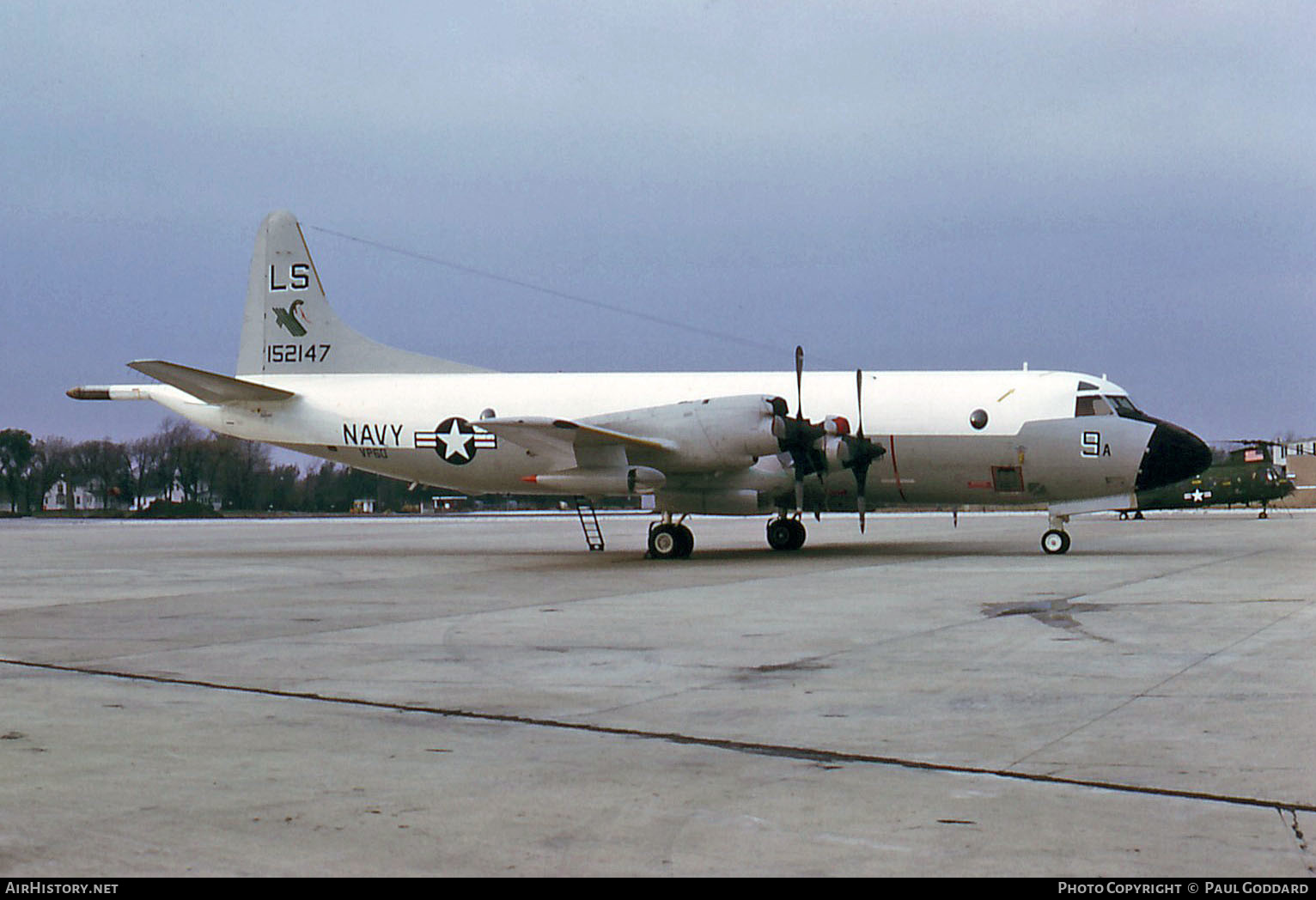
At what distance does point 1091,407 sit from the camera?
Answer: 2755 centimetres

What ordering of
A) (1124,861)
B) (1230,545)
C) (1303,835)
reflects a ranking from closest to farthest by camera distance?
(1124,861) → (1303,835) → (1230,545)

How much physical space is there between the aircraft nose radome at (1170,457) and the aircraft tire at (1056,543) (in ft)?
6.15

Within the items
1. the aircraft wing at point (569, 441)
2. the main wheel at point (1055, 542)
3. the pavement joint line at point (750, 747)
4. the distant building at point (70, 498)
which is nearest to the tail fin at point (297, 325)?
the aircraft wing at point (569, 441)

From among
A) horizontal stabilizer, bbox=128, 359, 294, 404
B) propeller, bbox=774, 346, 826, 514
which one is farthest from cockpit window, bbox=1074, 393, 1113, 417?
horizontal stabilizer, bbox=128, 359, 294, 404

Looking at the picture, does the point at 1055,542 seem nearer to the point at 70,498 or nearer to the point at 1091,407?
the point at 1091,407

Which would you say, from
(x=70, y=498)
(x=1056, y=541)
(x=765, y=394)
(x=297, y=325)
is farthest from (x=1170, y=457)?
(x=70, y=498)

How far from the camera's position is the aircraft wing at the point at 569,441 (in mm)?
26031

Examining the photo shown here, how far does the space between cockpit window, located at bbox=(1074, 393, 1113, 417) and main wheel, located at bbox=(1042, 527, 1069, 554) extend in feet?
8.77

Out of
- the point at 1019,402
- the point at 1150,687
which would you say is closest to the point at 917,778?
the point at 1150,687

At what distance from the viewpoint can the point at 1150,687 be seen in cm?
967

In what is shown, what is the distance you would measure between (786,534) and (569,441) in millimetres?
6473

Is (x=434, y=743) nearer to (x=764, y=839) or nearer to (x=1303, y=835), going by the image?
(x=764, y=839)

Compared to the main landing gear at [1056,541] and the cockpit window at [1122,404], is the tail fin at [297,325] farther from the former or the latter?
the cockpit window at [1122,404]

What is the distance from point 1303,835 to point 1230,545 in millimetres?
28811
